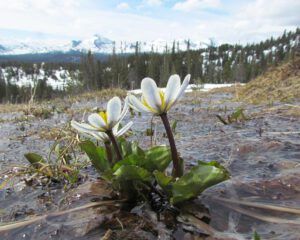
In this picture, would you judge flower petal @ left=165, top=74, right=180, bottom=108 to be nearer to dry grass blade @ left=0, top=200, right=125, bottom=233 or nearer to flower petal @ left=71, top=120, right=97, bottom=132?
flower petal @ left=71, top=120, right=97, bottom=132

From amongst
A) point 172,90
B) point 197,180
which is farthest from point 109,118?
point 197,180

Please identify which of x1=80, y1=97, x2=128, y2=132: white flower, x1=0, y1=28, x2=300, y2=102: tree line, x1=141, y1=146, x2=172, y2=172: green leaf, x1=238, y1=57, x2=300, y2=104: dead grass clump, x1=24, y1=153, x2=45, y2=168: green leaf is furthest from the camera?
Answer: x1=0, y1=28, x2=300, y2=102: tree line

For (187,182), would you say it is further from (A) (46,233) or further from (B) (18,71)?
(B) (18,71)

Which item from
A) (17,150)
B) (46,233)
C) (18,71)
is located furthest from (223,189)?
(18,71)

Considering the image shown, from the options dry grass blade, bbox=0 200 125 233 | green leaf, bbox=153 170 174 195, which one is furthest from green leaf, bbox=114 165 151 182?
dry grass blade, bbox=0 200 125 233

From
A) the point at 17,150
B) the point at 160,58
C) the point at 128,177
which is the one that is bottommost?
the point at 17,150

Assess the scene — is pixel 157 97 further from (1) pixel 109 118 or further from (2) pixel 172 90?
(1) pixel 109 118
